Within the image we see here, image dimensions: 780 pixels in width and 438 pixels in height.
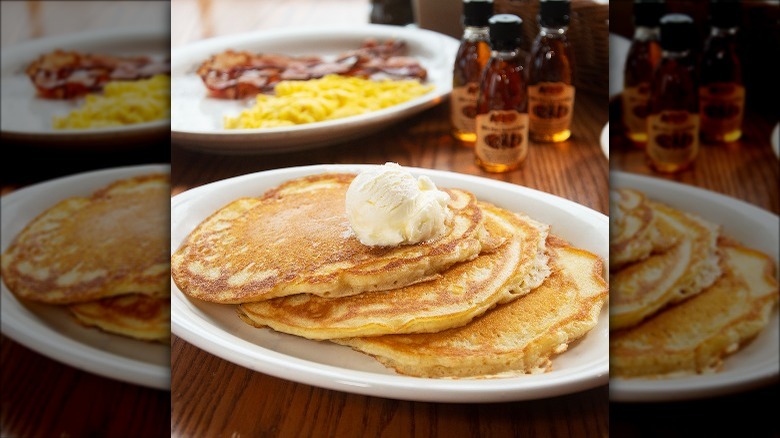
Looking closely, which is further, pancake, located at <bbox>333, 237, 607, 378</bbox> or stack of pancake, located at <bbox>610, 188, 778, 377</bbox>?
pancake, located at <bbox>333, 237, 607, 378</bbox>

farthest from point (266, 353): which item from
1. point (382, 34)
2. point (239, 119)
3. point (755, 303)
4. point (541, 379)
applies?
point (382, 34)

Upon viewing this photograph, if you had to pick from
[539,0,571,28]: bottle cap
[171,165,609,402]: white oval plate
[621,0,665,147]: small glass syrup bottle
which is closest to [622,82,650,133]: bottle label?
[621,0,665,147]: small glass syrup bottle

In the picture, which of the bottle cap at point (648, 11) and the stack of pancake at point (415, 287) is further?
the stack of pancake at point (415, 287)

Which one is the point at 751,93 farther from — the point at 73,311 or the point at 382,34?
the point at 382,34

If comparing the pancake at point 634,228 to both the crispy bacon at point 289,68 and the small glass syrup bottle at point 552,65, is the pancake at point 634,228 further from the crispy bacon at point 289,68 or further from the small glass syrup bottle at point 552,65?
the crispy bacon at point 289,68

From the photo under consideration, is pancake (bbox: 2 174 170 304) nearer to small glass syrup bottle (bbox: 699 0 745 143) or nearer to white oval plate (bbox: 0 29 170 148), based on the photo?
white oval plate (bbox: 0 29 170 148)

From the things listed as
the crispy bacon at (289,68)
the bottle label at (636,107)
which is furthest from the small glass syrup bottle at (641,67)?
the crispy bacon at (289,68)
